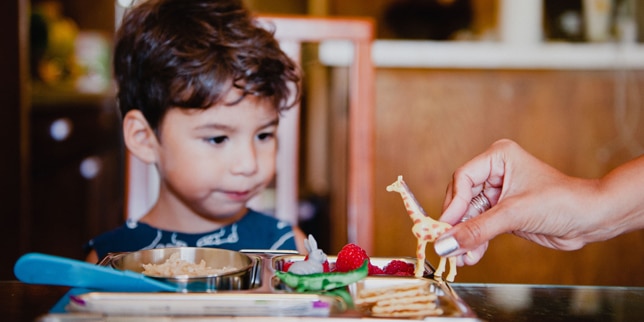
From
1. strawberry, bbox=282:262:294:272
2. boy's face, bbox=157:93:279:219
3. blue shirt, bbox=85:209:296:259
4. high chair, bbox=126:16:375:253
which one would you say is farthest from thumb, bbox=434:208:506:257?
high chair, bbox=126:16:375:253

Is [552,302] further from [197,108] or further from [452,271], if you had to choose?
[197,108]

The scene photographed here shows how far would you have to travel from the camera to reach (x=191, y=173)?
134cm

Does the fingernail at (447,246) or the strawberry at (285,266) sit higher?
the fingernail at (447,246)

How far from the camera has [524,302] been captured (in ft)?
3.19

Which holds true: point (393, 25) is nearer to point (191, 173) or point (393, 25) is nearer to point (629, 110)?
point (629, 110)

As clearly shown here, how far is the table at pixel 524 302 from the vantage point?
2.92 ft

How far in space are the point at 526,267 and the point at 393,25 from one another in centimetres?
132

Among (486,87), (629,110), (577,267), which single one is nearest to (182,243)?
(486,87)

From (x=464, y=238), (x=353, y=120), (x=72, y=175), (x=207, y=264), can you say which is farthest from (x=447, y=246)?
(x=72, y=175)

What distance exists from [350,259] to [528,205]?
0.82ft

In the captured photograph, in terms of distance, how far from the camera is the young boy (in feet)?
4.33

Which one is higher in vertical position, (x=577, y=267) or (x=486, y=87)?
(x=486, y=87)

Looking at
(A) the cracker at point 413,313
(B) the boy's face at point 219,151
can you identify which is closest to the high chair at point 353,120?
(B) the boy's face at point 219,151

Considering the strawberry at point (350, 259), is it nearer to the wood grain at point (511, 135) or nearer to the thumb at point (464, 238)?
the thumb at point (464, 238)
